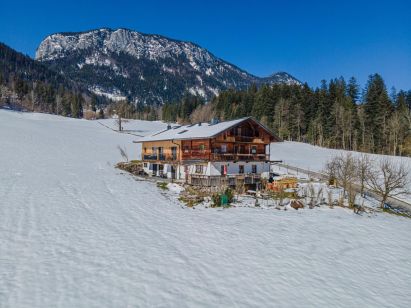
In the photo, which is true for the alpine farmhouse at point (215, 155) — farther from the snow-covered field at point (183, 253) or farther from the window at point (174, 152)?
the snow-covered field at point (183, 253)

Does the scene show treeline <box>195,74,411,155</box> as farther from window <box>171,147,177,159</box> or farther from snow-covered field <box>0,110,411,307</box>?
snow-covered field <box>0,110,411,307</box>

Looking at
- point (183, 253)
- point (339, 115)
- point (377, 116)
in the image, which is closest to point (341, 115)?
point (339, 115)

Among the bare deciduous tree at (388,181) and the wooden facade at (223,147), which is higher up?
the wooden facade at (223,147)

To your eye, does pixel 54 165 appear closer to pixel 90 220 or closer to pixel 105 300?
pixel 90 220

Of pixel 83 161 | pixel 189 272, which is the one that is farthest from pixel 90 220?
pixel 83 161

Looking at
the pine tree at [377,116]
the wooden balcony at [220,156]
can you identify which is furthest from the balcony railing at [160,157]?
the pine tree at [377,116]

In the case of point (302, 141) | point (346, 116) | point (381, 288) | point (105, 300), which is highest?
point (346, 116)
